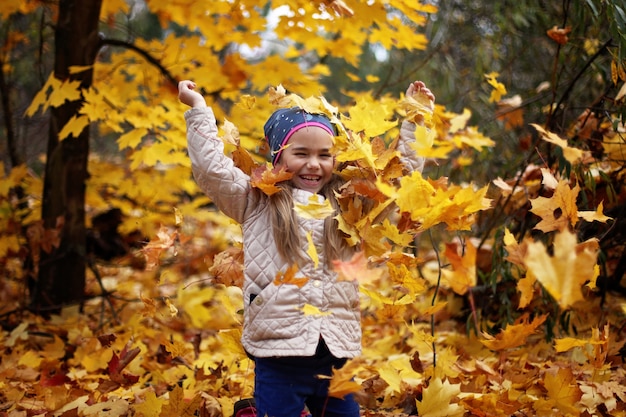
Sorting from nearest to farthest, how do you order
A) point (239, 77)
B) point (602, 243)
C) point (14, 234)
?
point (602, 243), point (239, 77), point (14, 234)

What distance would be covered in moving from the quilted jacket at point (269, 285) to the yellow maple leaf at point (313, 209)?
0.20 m

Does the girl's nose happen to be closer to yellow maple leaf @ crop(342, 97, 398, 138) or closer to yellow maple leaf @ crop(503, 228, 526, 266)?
yellow maple leaf @ crop(342, 97, 398, 138)

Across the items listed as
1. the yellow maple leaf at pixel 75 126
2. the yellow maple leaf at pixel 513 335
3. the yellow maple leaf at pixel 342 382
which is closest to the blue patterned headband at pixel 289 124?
the yellow maple leaf at pixel 342 382

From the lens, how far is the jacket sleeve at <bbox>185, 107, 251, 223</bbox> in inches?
67.6

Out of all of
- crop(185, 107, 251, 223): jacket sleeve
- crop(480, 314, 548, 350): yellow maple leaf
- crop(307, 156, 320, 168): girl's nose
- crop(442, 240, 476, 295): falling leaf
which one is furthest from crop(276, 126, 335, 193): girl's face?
crop(480, 314, 548, 350): yellow maple leaf

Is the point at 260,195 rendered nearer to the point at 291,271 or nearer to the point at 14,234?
the point at 291,271

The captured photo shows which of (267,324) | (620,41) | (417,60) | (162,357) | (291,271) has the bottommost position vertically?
(162,357)

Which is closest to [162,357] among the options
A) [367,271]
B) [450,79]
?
[367,271]

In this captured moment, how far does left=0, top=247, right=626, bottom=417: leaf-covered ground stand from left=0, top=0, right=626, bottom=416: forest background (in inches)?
0.4

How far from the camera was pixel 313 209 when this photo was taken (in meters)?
1.52

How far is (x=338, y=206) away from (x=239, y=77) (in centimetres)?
193

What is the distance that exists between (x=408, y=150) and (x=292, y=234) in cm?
46

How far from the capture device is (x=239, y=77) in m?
3.49

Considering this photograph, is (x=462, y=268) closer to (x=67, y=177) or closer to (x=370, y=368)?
(x=370, y=368)
